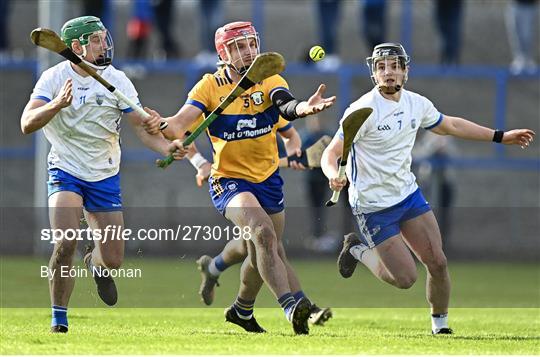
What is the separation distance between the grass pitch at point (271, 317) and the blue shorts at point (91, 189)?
0.66 metres

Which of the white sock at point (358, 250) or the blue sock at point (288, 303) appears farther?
the white sock at point (358, 250)

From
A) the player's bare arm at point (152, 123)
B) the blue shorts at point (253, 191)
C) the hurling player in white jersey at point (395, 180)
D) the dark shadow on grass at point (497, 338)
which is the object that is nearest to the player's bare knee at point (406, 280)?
the hurling player in white jersey at point (395, 180)

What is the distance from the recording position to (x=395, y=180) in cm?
962

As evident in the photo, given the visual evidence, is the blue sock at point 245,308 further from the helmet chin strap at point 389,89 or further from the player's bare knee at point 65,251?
the helmet chin strap at point 389,89

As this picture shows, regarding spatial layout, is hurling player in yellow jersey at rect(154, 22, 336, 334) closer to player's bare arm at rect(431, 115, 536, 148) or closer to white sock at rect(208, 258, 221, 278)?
white sock at rect(208, 258, 221, 278)

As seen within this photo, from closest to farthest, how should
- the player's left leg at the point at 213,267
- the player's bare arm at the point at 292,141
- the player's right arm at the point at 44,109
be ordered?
the player's right arm at the point at 44,109
the player's bare arm at the point at 292,141
the player's left leg at the point at 213,267

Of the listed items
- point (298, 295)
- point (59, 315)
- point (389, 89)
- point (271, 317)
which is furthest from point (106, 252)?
point (389, 89)

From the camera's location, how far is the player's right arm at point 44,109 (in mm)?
8805

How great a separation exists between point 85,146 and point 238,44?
1.31 metres

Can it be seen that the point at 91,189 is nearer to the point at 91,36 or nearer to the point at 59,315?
the point at 59,315

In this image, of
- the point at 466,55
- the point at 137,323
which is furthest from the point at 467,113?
the point at 137,323

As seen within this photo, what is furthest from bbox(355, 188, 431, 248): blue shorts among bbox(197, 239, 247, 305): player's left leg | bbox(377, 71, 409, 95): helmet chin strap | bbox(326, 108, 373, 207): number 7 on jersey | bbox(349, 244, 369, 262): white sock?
bbox(197, 239, 247, 305): player's left leg

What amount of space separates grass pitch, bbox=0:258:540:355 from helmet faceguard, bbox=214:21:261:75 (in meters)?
1.92

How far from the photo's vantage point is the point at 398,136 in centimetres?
959
